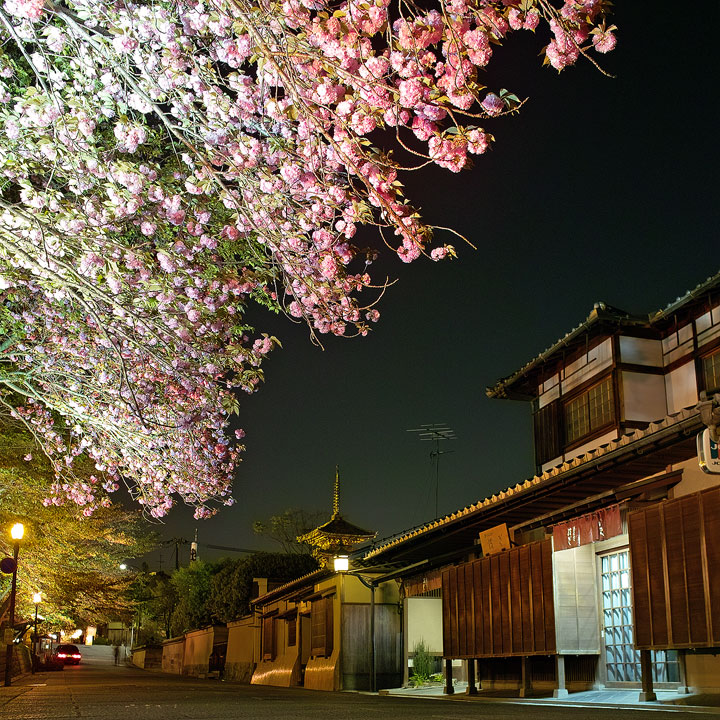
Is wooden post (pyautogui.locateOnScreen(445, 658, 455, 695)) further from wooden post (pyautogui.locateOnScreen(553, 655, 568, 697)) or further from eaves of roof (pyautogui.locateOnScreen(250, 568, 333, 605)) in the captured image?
eaves of roof (pyautogui.locateOnScreen(250, 568, 333, 605))

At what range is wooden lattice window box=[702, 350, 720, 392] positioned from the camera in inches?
514

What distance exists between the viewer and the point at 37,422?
12.4 m

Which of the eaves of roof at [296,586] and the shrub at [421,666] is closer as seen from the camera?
the shrub at [421,666]

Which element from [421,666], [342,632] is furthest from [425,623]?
[342,632]

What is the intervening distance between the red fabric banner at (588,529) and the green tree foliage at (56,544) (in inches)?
415

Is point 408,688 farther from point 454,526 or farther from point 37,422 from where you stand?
point 37,422

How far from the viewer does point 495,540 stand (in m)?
15.1

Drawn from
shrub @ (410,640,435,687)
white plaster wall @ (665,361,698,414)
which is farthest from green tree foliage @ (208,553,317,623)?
white plaster wall @ (665,361,698,414)

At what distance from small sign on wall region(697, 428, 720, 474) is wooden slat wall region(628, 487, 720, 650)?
0.85 meters

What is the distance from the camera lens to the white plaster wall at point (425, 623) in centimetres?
2248

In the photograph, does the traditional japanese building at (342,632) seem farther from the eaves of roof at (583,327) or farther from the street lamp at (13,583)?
the street lamp at (13,583)

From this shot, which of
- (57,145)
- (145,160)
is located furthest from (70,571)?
(57,145)

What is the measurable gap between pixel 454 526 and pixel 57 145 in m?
12.0

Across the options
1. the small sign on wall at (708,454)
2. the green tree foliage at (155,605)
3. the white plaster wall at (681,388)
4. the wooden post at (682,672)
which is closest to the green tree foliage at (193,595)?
the green tree foliage at (155,605)
